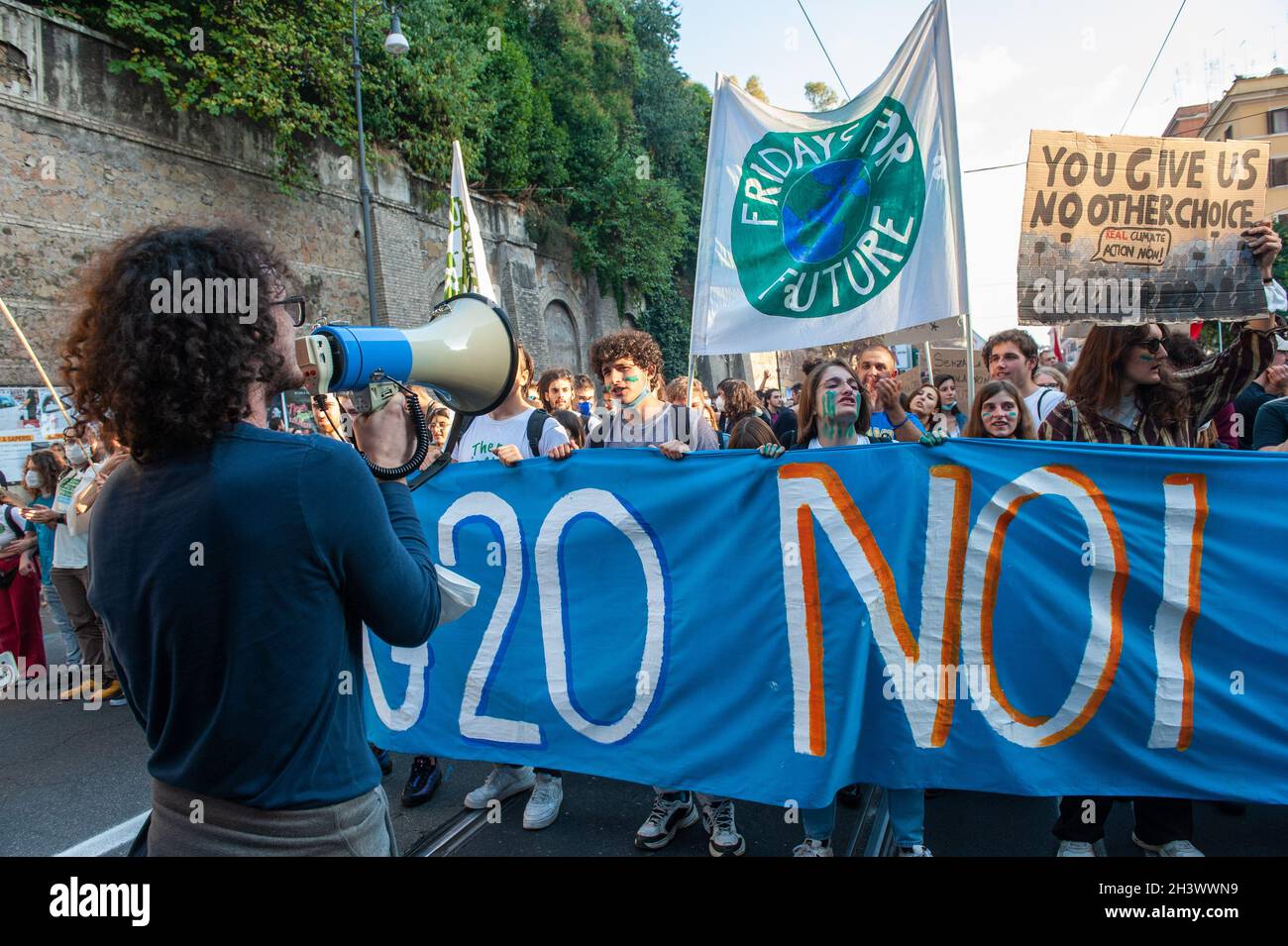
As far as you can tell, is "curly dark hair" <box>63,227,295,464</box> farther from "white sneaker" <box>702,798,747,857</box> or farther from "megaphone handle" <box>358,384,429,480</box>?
"white sneaker" <box>702,798,747,857</box>

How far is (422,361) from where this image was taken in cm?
171

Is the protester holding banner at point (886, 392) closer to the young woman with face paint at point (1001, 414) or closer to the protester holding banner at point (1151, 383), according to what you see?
the young woman with face paint at point (1001, 414)

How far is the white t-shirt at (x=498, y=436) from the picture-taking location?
371cm

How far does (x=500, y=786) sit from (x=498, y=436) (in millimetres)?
1579

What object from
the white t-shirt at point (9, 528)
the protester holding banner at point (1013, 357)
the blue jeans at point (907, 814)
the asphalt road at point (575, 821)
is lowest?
the asphalt road at point (575, 821)

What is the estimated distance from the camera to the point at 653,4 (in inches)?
1164

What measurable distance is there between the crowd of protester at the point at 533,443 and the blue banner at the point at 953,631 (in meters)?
0.19

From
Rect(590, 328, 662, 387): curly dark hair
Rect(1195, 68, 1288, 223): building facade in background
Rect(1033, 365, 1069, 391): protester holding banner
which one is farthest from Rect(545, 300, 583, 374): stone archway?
Rect(1195, 68, 1288, 223): building facade in background

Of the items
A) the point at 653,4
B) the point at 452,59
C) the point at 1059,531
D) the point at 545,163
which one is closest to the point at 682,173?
the point at 653,4

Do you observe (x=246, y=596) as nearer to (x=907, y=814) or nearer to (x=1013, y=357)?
(x=907, y=814)

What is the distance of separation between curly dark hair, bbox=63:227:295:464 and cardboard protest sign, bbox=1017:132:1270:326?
114 inches

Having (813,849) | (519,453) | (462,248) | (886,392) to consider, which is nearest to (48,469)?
(462,248)

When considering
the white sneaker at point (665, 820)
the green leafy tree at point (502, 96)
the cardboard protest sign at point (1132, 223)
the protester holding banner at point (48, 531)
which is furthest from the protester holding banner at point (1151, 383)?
the green leafy tree at point (502, 96)
